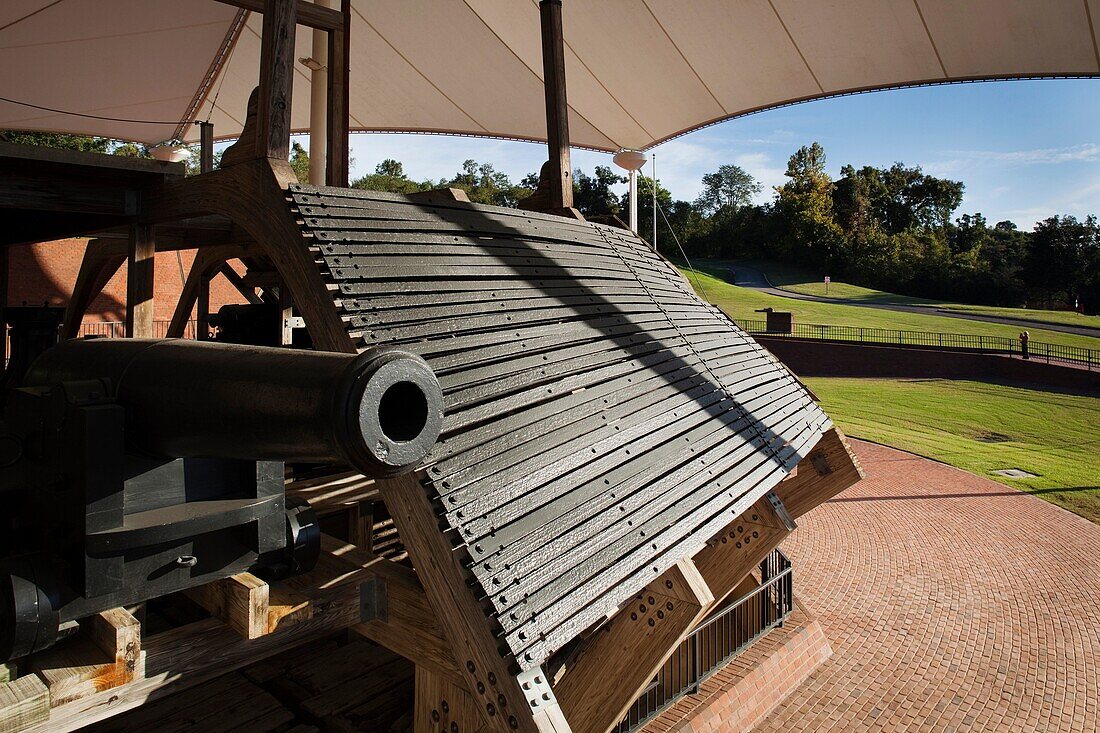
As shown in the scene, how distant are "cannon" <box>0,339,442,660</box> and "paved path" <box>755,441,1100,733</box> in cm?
632

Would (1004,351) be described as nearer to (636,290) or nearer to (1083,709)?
(1083,709)

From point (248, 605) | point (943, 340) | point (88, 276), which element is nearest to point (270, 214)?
point (248, 605)

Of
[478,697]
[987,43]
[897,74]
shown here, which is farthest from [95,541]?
[897,74]

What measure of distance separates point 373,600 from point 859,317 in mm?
37344

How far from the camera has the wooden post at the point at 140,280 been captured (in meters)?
5.38

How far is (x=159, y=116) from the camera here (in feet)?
60.4

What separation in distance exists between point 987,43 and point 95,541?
14.2 m

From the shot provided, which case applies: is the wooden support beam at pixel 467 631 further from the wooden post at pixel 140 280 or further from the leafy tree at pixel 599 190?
the leafy tree at pixel 599 190

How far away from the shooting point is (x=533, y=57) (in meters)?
15.3

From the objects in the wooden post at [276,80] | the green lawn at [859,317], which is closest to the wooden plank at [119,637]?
the wooden post at [276,80]

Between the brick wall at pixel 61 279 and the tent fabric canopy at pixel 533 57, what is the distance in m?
2.91

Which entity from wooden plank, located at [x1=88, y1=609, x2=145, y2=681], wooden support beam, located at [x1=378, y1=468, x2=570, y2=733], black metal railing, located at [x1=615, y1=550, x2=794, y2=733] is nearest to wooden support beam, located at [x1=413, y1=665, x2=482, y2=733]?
wooden support beam, located at [x1=378, y1=468, x2=570, y2=733]

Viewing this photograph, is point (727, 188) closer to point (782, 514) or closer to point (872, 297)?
point (872, 297)

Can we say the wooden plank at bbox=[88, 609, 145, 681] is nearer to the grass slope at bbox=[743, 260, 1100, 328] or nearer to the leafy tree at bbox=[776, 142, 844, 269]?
the grass slope at bbox=[743, 260, 1100, 328]
